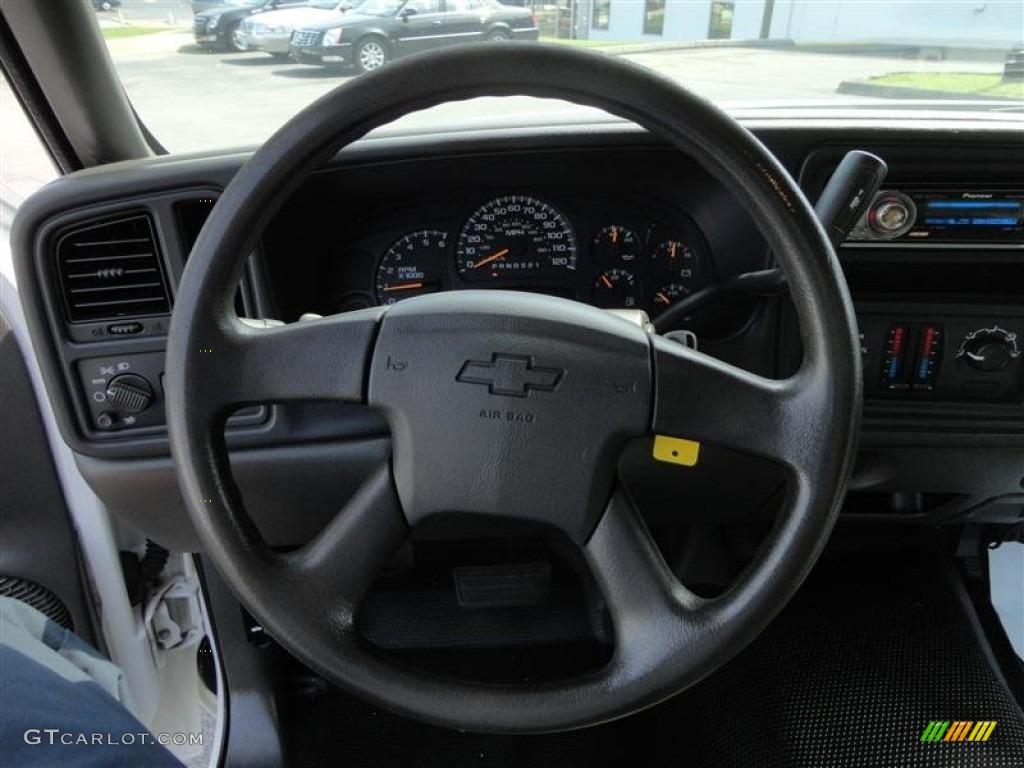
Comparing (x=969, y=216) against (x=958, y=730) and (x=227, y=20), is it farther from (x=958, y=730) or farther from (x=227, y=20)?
(x=227, y=20)

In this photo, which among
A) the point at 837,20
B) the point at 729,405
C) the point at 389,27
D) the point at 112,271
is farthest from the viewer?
the point at 837,20

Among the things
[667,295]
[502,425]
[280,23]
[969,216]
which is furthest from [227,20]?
[969,216]

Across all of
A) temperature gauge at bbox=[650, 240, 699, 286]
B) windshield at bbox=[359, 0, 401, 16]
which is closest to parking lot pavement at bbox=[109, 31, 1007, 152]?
windshield at bbox=[359, 0, 401, 16]

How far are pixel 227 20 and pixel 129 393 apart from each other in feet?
1.91

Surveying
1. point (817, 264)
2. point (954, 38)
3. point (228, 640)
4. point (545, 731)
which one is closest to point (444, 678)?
point (545, 731)

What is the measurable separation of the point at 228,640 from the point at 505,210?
0.85 metres

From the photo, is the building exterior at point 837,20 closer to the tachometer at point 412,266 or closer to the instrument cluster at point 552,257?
the instrument cluster at point 552,257

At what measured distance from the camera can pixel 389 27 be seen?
128 centimetres

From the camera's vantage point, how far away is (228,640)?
57.7 inches

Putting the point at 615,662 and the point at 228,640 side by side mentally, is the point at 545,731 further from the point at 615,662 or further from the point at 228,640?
the point at 228,640

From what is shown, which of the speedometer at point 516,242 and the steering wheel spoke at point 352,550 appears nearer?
the steering wheel spoke at point 352,550

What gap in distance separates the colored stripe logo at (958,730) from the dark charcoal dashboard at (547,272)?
37 centimetres

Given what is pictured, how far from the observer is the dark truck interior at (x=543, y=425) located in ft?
2.62

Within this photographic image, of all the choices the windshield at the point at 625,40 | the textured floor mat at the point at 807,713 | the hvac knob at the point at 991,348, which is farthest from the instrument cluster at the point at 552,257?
the textured floor mat at the point at 807,713
